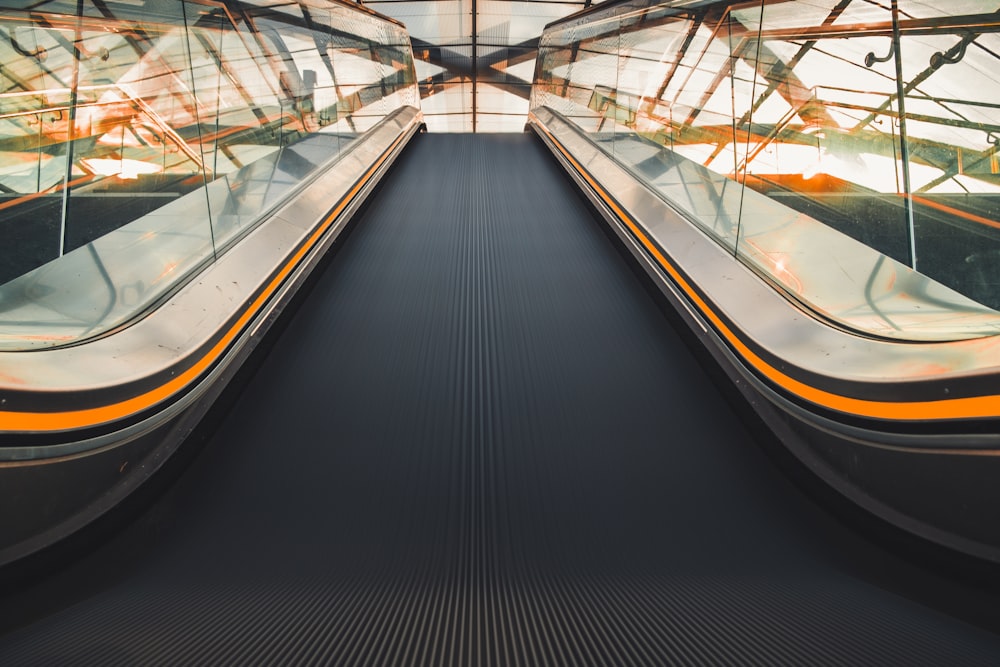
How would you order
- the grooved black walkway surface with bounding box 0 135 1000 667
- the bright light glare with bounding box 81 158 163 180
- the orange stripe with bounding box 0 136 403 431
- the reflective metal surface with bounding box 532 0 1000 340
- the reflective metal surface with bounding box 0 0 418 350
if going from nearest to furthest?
the grooved black walkway surface with bounding box 0 135 1000 667 → the orange stripe with bounding box 0 136 403 431 → the reflective metal surface with bounding box 532 0 1000 340 → the reflective metal surface with bounding box 0 0 418 350 → the bright light glare with bounding box 81 158 163 180

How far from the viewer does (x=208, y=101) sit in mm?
3365

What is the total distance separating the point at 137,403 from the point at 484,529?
4.39 feet

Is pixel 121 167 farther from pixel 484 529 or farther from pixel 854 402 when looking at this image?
pixel 854 402

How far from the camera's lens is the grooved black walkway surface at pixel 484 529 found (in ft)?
4.42

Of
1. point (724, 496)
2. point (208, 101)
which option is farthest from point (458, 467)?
point (208, 101)

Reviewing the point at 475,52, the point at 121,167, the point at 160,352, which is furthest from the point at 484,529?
the point at 475,52

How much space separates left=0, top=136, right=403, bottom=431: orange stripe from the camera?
4.89 ft

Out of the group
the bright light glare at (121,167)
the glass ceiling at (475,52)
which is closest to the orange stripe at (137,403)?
the bright light glare at (121,167)

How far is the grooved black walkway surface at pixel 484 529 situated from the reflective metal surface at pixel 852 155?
0.78 metres

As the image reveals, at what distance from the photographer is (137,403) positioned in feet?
6.23

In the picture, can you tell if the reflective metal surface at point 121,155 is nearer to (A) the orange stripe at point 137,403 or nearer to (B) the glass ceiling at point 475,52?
(A) the orange stripe at point 137,403

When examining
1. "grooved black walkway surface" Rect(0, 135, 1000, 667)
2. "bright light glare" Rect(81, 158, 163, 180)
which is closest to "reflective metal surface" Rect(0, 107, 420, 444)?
"grooved black walkway surface" Rect(0, 135, 1000, 667)

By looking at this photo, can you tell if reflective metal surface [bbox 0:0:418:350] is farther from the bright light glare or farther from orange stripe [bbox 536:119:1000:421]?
orange stripe [bbox 536:119:1000:421]

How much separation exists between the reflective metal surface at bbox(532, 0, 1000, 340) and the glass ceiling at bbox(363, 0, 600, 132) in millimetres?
14008
